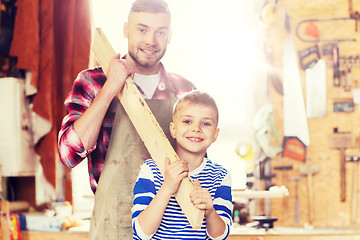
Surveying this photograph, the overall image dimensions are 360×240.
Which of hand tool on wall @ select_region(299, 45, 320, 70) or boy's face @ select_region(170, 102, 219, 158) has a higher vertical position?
hand tool on wall @ select_region(299, 45, 320, 70)

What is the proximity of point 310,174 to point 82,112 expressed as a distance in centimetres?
140

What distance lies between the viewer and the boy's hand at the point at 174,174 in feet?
2.50

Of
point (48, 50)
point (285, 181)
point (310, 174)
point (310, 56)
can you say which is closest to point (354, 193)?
point (310, 174)

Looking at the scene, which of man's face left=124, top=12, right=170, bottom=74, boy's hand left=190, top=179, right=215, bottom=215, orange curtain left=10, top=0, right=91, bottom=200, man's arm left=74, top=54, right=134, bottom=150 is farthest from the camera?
orange curtain left=10, top=0, right=91, bottom=200

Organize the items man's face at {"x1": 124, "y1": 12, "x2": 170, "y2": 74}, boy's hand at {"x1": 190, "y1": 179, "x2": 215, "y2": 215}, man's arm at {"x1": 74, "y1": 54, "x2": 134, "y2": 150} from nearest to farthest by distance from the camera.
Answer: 1. boy's hand at {"x1": 190, "y1": 179, "x2": 215, "y2": 215}
2. man's arm at {"x1": 74, "y1": 54, "x2": 134, "y2": 150}
3. man's face at {"x1": 124, "y1": 12, "x2": 170, "y2": 74}

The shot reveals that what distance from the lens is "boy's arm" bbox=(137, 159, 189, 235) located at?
0.76 m

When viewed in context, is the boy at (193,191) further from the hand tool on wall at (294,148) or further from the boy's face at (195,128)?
the hand tool on wall at (294,148)

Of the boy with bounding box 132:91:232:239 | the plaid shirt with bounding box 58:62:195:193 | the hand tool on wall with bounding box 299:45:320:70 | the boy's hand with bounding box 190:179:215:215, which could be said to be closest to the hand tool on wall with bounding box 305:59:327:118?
the hand tool on wall with bounding box 299:45:320:70

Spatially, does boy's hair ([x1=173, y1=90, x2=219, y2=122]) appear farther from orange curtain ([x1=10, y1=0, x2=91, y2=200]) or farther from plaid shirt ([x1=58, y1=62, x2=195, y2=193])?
orange curtain ([x1=10, y1=0, x2=91, y2=200])

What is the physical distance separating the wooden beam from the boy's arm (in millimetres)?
15

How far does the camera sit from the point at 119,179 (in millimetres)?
949

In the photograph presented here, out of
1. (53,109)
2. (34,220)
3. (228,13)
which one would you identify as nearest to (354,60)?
(228,13)

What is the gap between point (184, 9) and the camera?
2.11m

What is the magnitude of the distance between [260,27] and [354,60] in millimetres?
480
